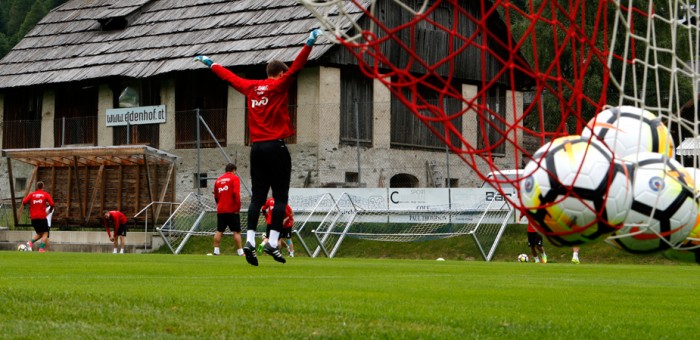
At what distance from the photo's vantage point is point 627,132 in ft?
19.8

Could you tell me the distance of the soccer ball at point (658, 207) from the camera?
5836 millimetres

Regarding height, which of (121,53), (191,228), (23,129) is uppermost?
(121,53)

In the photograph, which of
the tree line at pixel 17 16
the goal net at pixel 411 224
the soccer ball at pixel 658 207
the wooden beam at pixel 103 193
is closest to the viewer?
the soccer ball at pixel 658 207

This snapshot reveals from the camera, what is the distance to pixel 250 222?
13.2 meters

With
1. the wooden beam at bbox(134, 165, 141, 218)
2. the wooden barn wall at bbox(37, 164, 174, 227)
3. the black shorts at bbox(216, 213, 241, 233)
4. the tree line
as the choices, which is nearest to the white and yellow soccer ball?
the black shorts at bbox(216, 213, 241, 233)

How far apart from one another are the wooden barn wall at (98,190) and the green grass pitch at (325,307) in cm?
2065

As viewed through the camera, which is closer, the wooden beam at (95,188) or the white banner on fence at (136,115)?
the wooden beam at (95,188)

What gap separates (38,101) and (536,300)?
38.2m

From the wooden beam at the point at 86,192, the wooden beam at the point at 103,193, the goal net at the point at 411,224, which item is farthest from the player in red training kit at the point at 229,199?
the wooden beam at the point at 86,192

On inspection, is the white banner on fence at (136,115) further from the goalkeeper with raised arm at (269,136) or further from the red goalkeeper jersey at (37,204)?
the goalkeeper with raised arm at (269,136)

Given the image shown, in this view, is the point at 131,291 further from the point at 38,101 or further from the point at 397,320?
the point at 38,101

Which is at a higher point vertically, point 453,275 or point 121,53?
point 121,53

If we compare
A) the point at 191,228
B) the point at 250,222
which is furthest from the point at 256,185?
the point at 191,228

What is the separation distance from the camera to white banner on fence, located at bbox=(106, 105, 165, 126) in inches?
1547
